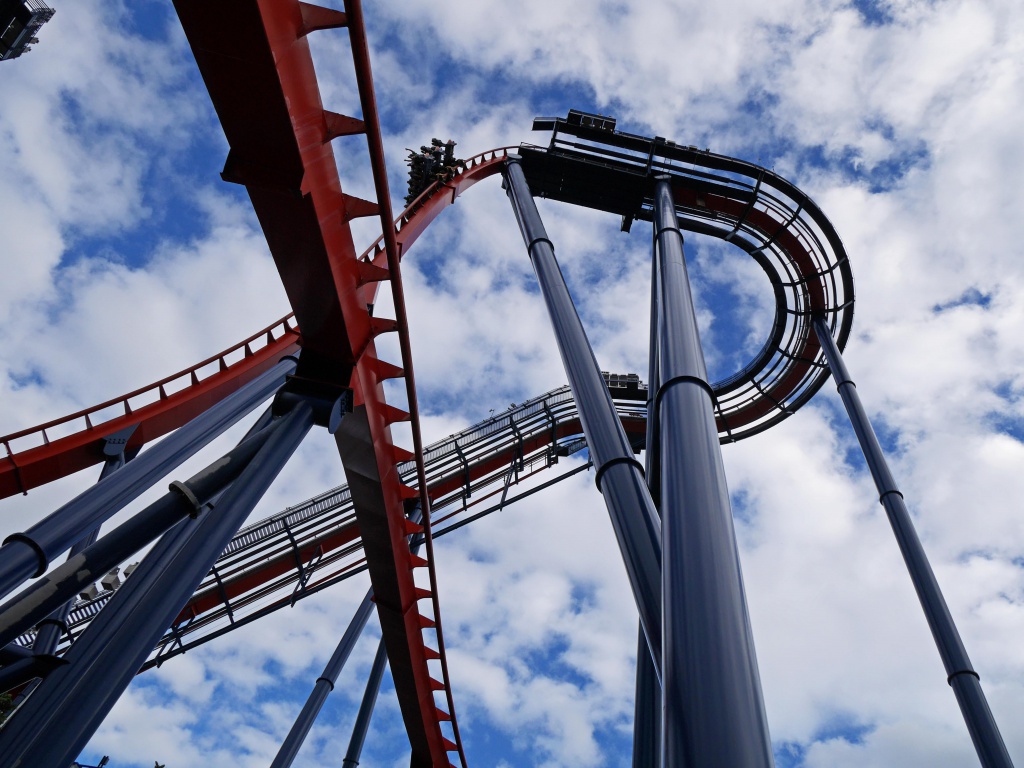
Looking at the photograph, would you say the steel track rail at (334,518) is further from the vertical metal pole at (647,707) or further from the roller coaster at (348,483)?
the vertical metal pole at (647,707)

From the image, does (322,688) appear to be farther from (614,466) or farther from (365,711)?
(614,466)

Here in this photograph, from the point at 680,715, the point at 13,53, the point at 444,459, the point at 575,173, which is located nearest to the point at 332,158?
the point at 680,715

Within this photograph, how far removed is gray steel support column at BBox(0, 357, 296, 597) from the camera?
4.43 meters

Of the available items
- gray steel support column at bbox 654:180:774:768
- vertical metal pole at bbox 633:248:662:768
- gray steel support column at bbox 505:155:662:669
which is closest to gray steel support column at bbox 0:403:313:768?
gray steel support column at bbox 505:155:662:669

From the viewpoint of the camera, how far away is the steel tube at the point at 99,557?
416 cm

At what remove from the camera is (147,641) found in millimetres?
3783

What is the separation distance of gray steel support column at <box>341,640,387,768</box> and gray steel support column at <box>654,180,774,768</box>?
715cm

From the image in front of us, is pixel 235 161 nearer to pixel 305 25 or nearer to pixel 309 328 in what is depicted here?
pixel 305 25

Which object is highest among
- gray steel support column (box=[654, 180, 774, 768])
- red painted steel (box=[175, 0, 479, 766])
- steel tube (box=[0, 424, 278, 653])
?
red painted steel (box=[175, 0, 479, 766])

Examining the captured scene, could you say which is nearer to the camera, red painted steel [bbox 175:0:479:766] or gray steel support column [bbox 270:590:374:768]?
red painted steel [bbox 175:0:479:766]

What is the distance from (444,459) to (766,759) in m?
10.7

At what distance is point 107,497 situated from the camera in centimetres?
511

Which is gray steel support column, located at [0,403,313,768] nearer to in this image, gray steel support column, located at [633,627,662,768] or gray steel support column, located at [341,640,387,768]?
gray steel support column, located at [633,627,662,768]

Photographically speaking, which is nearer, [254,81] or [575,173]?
[254,81]
